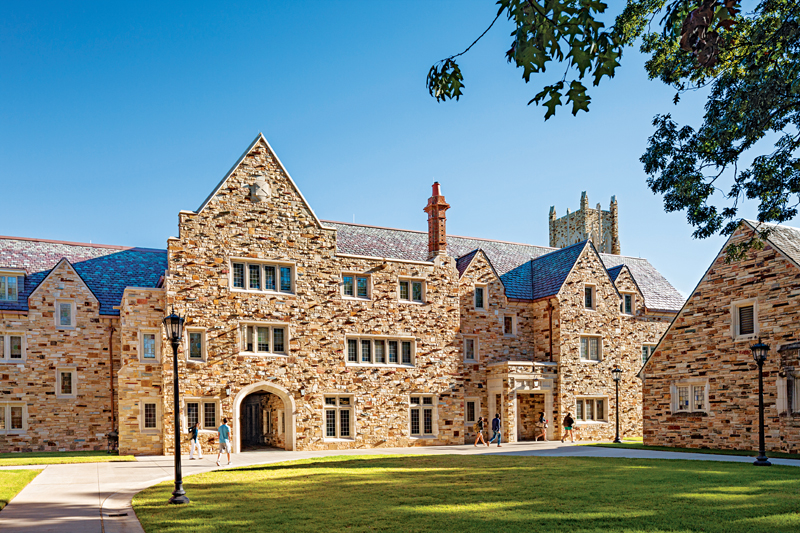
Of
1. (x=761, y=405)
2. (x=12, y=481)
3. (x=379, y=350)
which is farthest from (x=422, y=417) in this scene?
(x=12, y=481)

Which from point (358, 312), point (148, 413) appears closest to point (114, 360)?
point (148, 413)

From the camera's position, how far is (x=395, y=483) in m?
16.9

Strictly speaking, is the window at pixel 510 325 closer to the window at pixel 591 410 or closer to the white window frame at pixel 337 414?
the window at pixel 591 410

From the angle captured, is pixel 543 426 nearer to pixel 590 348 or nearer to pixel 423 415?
pixel 590 348

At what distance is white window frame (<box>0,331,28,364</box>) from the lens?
31.3 metres

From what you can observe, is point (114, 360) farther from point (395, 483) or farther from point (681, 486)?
point (681, 486)

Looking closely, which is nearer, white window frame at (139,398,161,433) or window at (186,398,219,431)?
window at (186,398,219,431)

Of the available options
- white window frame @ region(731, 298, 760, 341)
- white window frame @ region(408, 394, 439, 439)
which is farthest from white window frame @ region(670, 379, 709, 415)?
white window frame @ region(408, 394, 439, 439)

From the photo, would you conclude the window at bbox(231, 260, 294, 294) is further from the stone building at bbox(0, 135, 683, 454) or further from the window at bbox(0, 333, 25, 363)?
the window at bbox(0, 333, 25, 363)

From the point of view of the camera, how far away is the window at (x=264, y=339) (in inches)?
1203

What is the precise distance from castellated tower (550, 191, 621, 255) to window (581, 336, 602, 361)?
2191 cm

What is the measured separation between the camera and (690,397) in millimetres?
29469

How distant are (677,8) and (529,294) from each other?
3307 centimetres

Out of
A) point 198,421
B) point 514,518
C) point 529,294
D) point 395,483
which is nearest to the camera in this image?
point 514,518
